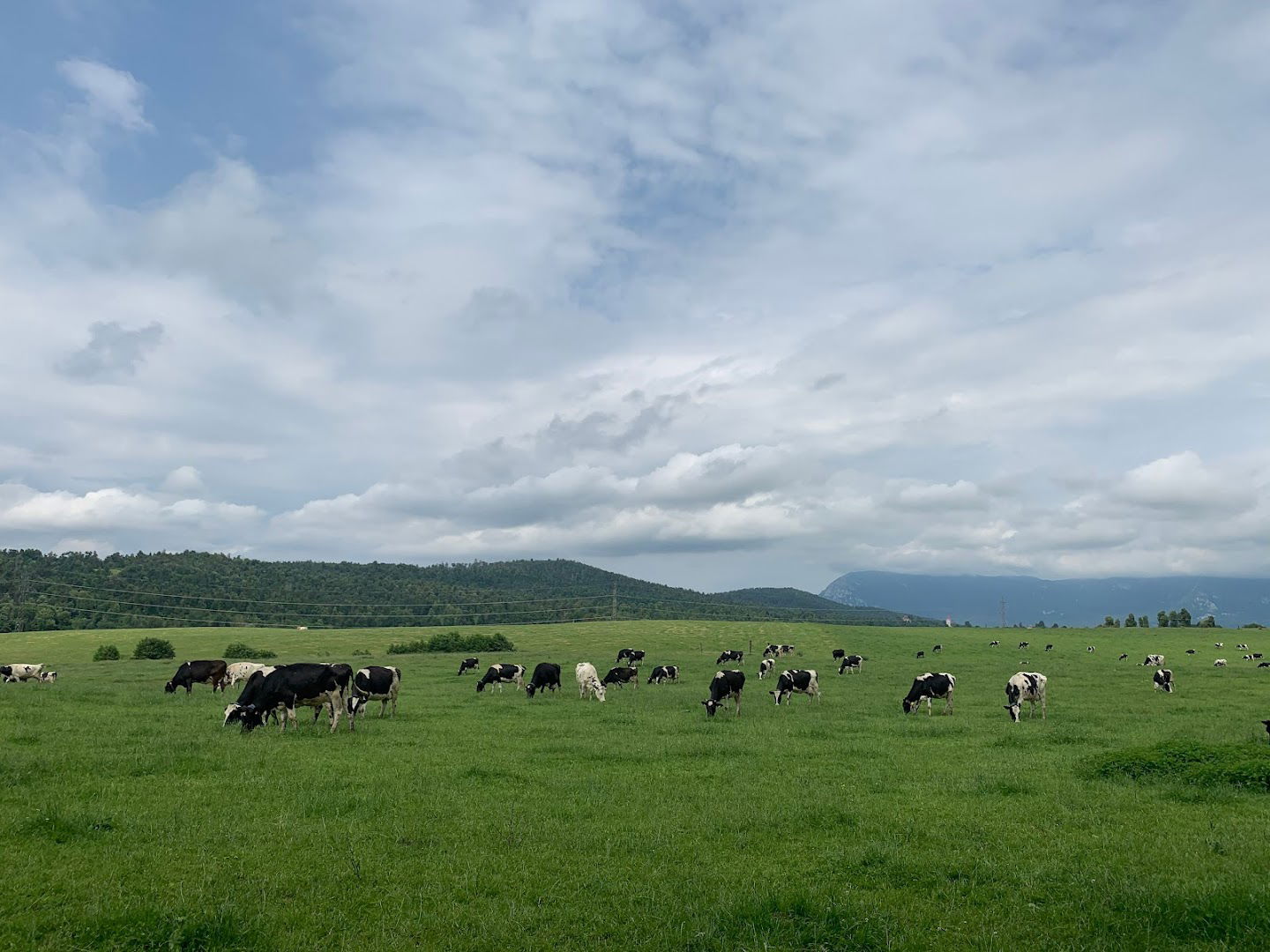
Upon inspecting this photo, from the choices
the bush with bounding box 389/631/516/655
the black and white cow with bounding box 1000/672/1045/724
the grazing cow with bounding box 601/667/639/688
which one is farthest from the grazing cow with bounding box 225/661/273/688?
the bush with bounding box 389/631/516/655

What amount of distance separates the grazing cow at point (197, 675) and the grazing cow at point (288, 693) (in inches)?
643

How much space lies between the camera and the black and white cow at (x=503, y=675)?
40406 mm

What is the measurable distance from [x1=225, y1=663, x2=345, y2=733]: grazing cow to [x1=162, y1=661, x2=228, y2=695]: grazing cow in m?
16.3

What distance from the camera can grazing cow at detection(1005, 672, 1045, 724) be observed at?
2953 cm

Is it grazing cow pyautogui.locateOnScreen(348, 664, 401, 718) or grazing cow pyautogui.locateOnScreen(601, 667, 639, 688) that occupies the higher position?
grazing cow pyautogui.locateOnScreen(348, 664, 401, 718)

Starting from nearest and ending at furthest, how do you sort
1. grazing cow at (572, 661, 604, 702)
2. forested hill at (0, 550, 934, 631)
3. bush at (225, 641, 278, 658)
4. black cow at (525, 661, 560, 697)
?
grazing cow at (572, 661, 604, 702) → black cow at (525, 661, 560, 697) → bush at (225, 641, 278, 658) → forested hill at (0, 550, 934, 631)

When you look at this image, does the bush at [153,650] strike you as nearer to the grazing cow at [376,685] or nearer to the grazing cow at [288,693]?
the grazing cow at [376,685]

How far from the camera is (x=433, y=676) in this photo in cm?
4866

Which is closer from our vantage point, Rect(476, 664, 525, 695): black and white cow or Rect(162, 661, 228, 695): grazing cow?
Rect(162, 661, 228, 695): grazing cow

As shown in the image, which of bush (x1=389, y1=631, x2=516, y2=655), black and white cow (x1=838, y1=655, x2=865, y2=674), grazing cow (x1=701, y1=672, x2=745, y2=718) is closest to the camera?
grazing cow (x1=701, y1=672, x2=745, y2=718)

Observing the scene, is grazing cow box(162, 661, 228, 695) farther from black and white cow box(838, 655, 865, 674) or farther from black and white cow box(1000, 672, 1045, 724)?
black and white cow box(838, 655, 865, 674)

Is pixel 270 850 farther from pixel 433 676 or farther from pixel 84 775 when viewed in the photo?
pixel 433 676

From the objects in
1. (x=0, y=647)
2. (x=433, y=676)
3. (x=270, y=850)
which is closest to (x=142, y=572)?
(x=0, y=647)

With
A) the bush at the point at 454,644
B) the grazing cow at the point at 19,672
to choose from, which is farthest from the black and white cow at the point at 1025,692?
the bush at the point at 454,644
